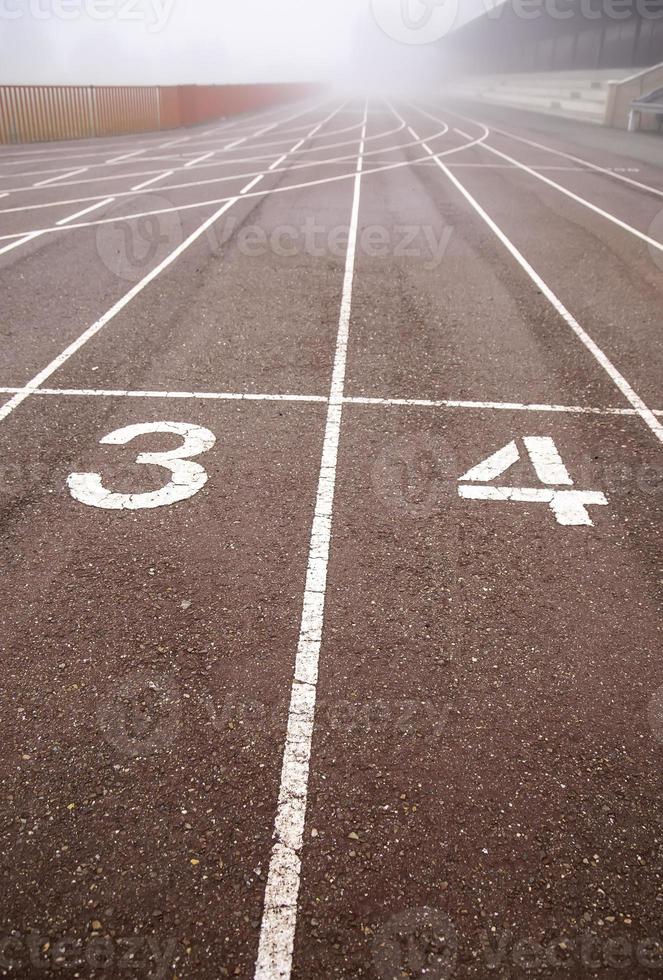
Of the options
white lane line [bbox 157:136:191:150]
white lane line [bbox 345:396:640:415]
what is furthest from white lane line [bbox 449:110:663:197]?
white lane line [bbox 157:136:191:150]

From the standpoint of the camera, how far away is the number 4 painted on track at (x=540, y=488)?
5305 millimetres

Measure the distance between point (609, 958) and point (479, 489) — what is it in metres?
3.39

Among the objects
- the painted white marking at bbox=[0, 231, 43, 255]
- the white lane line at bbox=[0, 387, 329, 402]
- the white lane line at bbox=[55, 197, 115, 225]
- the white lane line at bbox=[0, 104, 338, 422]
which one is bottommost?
the white lane line at bbox=[0, 387, 329, 402]

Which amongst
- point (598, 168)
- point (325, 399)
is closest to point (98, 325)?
point (325, 399)

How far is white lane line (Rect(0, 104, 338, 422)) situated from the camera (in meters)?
7.01

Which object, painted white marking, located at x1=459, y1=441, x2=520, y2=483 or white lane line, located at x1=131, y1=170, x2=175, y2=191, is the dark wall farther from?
painted white marking, located at x1=459, y1=441, x2=520, y2=483

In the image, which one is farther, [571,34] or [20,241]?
[571,34]

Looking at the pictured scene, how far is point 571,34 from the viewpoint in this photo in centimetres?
4416

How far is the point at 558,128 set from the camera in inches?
1359

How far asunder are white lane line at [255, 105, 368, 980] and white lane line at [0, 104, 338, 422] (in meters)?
3.22

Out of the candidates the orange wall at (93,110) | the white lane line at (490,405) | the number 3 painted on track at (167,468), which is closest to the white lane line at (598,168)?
the white lane line at (490,405)

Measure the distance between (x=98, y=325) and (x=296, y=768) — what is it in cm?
711

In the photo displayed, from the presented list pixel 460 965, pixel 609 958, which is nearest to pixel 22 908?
pixel 460 965

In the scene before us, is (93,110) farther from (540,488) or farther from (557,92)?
(540,488)
